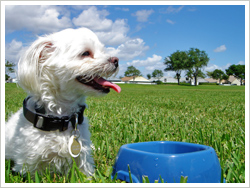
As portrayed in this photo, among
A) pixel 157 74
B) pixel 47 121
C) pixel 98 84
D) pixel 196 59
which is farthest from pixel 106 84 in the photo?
pixel 157 74

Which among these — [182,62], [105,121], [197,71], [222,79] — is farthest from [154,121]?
[222,79]

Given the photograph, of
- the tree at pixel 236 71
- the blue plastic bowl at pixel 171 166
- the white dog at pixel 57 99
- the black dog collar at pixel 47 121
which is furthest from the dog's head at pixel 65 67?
the tree at pixel 236 71

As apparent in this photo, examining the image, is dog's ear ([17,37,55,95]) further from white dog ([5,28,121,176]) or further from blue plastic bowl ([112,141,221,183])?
blue plastic bowl ([112,141,221,183])

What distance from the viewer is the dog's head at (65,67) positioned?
2266mm

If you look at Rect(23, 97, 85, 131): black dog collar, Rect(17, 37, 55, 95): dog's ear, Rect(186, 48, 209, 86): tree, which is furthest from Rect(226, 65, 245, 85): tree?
Rect(23, 97, 85, 131): black dog collar

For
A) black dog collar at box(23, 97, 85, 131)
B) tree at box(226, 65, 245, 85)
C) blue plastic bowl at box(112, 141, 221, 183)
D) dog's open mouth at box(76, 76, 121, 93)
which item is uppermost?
tree at box(226, 65, 245, 85)

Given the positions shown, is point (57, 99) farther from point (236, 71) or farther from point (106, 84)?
point (236, 71)

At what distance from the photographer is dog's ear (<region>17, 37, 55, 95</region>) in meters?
2.21

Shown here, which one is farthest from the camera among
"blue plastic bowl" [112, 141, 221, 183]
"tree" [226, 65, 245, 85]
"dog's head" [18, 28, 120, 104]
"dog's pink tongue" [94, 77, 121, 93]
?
"tree" [226, 65, 245, 85]

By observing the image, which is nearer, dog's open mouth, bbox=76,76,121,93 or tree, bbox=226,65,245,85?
dog's open mouth, bbox=76,76,121,93

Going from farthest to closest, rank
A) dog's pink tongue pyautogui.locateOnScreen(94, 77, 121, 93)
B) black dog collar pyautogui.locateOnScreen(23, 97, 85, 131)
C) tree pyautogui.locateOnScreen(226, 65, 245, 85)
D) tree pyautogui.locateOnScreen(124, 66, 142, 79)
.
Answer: tree pyautogui.locateOnScreen(124, 66, 142, 79), tree pyautogui.locateOnScreen(226, 65, 245, 85), dog's pink tongue pyautogui.locateOnScreen(94, 77, 121, 93), black dog collar pyautogui.locateOnScreen(23, 97, 85, 131)

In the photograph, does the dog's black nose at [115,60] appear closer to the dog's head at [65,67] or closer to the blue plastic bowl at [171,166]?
the dog's head at [65,67]

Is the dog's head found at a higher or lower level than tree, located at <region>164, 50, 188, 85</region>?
lower

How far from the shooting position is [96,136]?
367 centimetres
